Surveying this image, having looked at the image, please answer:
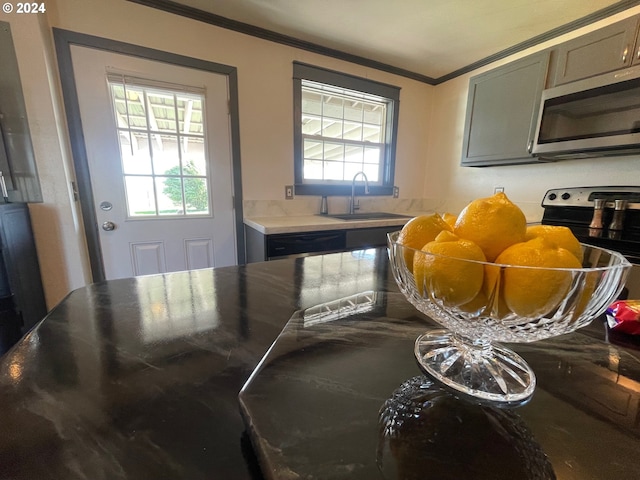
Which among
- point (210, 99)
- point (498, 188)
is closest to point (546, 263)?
point (210, 99)

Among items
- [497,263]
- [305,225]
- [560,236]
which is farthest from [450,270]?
[305,225]

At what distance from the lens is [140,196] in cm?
199

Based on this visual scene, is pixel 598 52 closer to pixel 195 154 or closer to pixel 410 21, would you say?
pixel 410 21

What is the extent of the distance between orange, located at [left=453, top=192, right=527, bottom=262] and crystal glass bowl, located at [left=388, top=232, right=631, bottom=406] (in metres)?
0.06

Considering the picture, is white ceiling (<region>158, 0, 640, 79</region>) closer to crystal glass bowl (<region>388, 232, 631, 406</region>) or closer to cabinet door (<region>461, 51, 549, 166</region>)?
cabinet door (<region>461, 51, 549, 166</region>)

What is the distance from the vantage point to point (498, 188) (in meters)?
2.53

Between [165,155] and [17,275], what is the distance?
110cm

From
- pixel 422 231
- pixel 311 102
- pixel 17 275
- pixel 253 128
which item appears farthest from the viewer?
pixel 311 102

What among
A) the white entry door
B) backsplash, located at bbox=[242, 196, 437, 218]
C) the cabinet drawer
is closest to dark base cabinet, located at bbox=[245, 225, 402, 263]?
the cabinet drawer

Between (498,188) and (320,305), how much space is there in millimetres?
2573

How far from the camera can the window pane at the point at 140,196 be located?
195 cm

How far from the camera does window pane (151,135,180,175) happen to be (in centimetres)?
199

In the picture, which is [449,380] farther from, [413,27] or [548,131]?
[413,27]

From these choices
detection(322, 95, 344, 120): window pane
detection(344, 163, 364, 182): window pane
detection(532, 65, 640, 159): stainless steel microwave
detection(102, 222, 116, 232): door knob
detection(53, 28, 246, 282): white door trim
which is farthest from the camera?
detection(344, 163, 364, 182): window pane
